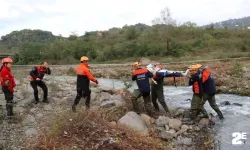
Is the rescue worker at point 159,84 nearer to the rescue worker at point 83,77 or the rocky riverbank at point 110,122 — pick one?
the rocky riverbank at point 110,122

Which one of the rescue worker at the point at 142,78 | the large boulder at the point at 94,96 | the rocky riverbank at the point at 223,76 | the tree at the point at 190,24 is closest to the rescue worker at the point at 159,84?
the rescue worker at the point at 142,78

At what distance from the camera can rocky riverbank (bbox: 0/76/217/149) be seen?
29.6 ft

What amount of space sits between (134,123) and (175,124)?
1.47 meters

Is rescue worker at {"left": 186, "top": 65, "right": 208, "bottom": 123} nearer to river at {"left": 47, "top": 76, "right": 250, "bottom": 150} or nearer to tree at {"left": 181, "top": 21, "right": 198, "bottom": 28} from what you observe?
river at {"left": 47, "top": 76, "right": 250, "bottom": 150}

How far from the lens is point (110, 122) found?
9.86m

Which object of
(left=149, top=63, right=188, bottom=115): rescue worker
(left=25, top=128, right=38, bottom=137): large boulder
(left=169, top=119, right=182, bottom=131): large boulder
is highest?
(left=149, top=63, right=188, bottom=115): rescue worker

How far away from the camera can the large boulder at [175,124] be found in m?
10.9

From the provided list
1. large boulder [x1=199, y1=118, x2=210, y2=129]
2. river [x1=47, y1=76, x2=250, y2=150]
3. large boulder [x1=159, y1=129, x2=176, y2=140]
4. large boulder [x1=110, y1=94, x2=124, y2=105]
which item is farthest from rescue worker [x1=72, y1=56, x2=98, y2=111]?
river [x1=47, y1=76, x2=250, y2=150]

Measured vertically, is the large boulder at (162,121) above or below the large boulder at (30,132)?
below

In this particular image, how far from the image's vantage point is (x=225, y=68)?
84.1 ft

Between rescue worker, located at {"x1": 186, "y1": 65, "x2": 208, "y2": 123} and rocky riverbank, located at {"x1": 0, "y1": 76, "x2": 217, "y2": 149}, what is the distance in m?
0.34

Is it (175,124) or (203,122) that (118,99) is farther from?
(203,122)

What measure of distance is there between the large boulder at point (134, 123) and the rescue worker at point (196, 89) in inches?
82.0

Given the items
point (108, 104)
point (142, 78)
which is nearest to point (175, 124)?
point (142, 78)
